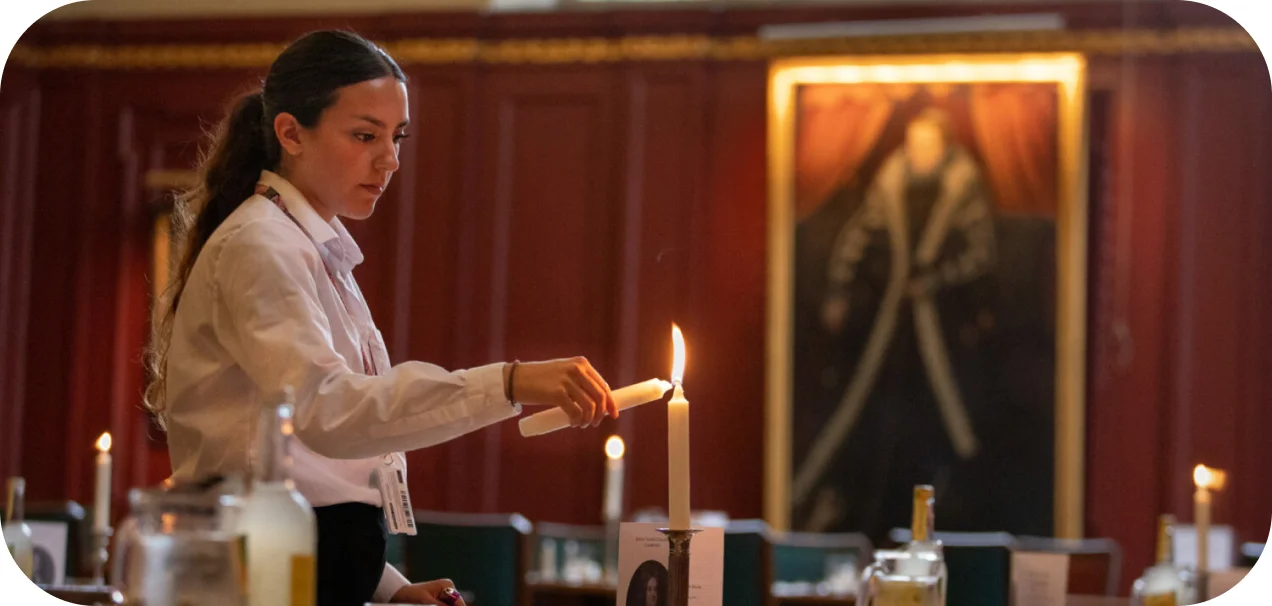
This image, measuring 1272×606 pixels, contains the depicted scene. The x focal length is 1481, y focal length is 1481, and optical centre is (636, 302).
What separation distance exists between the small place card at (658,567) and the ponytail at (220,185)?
0.59m

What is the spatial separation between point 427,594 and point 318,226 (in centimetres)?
42

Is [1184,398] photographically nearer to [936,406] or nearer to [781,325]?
[936,406]

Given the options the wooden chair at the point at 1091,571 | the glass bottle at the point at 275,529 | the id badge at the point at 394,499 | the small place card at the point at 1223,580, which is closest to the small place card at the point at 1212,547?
the wooden chair at the point at 1091,571

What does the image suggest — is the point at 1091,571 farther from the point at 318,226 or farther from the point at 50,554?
the point at 318,226

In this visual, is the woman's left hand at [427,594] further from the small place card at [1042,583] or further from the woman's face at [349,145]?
the small place card at [1042,583]

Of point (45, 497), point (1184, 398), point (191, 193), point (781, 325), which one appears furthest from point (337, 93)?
point (45, 497)

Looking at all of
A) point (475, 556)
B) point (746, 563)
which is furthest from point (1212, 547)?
point (475, 556)

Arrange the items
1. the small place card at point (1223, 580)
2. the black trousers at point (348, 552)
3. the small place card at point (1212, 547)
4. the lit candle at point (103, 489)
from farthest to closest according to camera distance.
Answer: the small place card at point (1212, 547)
the lit candle at point (103, 489)
the small place card at point (1223, 580)
the black trousers at point (348, 552)

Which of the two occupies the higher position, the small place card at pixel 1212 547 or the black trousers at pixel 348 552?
the black trousers at pixel 348 552

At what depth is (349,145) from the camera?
1600 mm

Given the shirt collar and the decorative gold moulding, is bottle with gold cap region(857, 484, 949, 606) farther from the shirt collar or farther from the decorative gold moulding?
the decorative gold moulding

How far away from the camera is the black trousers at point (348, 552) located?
1477mm

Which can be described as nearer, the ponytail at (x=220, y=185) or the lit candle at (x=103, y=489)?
the ponytail at (x=220, y=185)

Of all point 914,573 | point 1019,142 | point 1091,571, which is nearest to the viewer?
point 914,573
